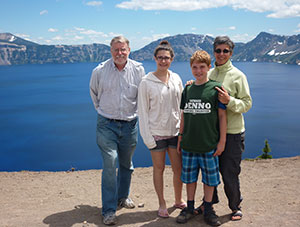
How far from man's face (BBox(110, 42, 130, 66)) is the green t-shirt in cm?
120

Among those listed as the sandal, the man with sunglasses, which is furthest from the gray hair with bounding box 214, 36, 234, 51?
the sandal

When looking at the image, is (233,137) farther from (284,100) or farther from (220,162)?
(284,100)

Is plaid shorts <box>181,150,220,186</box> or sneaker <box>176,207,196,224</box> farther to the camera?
sneaker <box>176,207,196,224</box>

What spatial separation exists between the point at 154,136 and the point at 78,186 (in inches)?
137

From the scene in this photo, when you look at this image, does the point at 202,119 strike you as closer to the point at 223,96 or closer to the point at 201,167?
the point at 223,96

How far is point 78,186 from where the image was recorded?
7086mm

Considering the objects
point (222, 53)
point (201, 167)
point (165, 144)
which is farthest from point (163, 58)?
point (201, 167)

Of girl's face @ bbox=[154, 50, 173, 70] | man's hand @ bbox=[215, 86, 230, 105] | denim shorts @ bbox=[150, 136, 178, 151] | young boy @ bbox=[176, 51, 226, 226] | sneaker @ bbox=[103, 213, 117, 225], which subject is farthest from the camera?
sneaker @ bbox=[103, 213, 117, 225]

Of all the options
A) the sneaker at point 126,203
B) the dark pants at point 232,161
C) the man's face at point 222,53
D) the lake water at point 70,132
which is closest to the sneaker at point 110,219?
the sneaker at point 126,203

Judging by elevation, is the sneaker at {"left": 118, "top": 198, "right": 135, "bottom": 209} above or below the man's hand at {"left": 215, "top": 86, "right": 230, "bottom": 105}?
below

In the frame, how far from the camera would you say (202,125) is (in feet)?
13.2

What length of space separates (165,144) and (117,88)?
1147 mm

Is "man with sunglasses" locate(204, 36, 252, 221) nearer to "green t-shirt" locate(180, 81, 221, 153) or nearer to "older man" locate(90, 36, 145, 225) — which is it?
"green t-shirt" locate(180, 81, 221, 153)

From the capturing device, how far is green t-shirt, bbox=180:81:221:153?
4.00 meters
